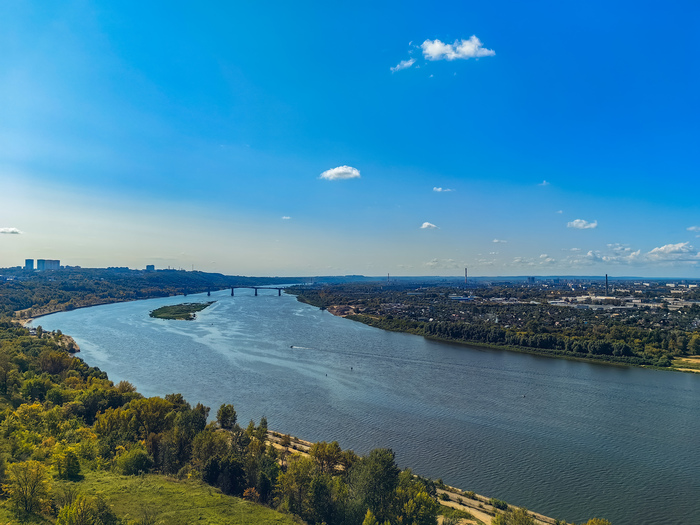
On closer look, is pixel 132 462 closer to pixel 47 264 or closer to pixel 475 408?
pixel 475 408

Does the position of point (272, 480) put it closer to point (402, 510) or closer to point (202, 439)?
point (202, 439)

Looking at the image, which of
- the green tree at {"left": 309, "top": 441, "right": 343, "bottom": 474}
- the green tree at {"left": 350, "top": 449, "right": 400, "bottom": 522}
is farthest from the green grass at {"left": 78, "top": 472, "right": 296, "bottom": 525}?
the green tree at {"left": 309, "top": 441, "right": 343, "bottom": 474}

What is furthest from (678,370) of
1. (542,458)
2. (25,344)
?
(25,344)

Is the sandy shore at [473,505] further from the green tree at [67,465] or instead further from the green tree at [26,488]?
the green tree at [67,465]

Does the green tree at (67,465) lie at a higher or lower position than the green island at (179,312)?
higher

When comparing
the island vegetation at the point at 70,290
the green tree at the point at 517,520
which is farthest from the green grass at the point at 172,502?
the island vegetation at the point at 70,290

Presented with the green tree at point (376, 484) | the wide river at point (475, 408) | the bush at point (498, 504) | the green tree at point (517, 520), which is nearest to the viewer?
the green tree at point (517, 520)
